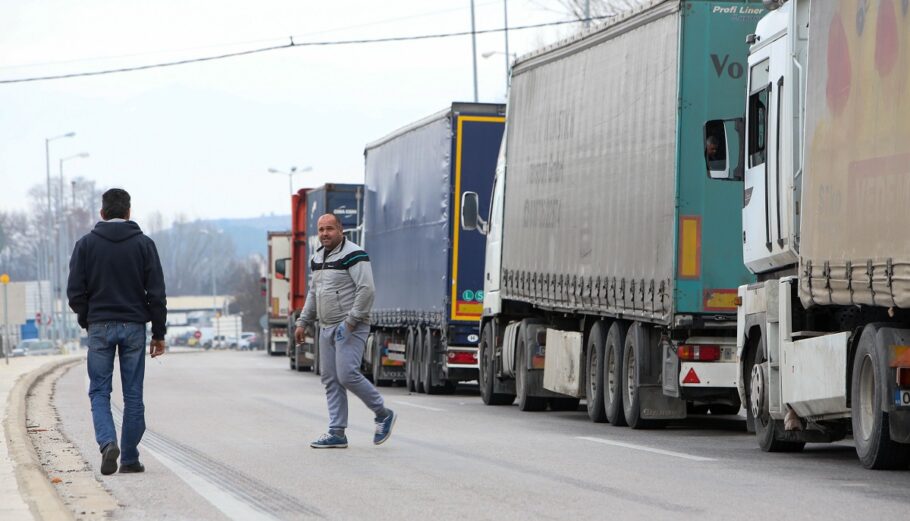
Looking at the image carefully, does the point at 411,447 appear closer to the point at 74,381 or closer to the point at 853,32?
the point at 853,32

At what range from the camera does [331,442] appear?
1506cm

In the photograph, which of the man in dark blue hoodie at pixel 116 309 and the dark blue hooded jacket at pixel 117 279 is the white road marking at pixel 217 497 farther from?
the dark blue hooded jacket at pixel 117 279

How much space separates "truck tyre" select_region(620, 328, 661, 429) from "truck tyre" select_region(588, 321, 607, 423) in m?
0.75

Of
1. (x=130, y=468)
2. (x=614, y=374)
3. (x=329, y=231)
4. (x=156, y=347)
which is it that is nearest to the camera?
(x=130, y=468)

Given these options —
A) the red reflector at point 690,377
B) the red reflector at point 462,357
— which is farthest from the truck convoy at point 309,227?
the red reflector at point 690,377

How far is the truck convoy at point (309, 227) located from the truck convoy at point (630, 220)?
488 inches

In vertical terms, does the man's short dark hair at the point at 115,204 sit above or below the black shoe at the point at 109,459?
above

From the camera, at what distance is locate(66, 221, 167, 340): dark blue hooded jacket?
12.6 metres

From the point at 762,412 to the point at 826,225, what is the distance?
100.0 inches

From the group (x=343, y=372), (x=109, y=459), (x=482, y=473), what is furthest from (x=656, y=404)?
(x=109, y=459)

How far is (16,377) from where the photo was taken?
33344 mm

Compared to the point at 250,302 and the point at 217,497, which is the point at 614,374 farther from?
the point at 250,302

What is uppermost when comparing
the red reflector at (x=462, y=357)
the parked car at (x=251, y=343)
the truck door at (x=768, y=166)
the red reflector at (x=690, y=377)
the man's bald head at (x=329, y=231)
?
the truck door at (x=768, y=166)

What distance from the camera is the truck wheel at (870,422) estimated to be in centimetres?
1225
